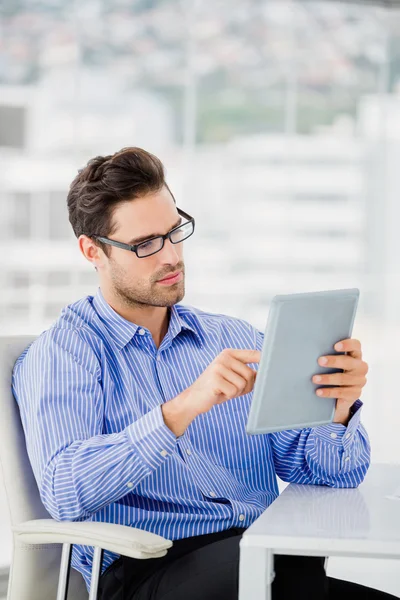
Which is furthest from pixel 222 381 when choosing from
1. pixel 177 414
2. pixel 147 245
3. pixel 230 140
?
pixel 230 140

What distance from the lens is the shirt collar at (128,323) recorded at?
178 cm

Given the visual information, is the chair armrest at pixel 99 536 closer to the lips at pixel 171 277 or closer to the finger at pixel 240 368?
the finger at pixel 240 368

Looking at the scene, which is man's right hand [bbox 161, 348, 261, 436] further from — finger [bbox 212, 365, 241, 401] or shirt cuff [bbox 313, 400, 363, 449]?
shirt cuff [bbox 313, 400, 363, 449]

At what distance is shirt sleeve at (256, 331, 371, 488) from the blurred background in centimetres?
290

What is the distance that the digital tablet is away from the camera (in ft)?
4.40

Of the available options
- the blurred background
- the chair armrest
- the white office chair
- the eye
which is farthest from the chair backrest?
the blurred background

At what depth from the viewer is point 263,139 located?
5.19 metres

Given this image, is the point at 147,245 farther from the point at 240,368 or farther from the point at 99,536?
the point at 99,536

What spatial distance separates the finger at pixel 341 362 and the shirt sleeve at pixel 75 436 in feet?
0.96

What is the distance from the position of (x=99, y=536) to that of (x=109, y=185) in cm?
74

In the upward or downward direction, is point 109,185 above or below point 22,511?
above

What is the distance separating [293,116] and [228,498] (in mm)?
3827

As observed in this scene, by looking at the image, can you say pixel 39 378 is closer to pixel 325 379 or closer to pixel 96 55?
pixel 325 379

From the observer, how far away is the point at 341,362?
4.74ft
